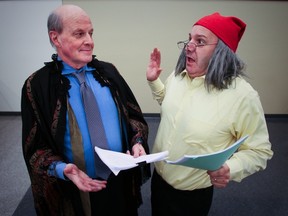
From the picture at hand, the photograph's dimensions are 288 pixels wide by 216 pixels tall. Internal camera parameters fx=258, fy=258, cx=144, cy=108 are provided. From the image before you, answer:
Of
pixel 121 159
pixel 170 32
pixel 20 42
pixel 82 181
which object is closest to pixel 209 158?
pixel 121 159

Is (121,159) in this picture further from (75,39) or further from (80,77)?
(75,39)

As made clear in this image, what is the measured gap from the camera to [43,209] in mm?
1237

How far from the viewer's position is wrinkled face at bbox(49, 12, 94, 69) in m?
1.02

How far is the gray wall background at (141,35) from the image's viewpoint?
3143mm

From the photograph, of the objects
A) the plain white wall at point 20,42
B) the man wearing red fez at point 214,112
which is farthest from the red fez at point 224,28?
the plain white wall at point 20,42

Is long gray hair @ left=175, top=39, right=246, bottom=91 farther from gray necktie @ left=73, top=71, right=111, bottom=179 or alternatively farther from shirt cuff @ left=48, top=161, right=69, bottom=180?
shirt cuff @ left=48, top=161, right=69, bottom=180

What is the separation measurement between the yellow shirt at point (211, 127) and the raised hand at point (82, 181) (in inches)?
14.3

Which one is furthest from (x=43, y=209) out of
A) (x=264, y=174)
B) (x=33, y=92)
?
(x=264, y=174)

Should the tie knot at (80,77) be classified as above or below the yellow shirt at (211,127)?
above

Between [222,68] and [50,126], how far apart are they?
0.75 meters

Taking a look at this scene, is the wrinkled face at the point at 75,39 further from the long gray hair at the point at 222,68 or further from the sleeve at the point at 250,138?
the sleeve at the point at 250,138

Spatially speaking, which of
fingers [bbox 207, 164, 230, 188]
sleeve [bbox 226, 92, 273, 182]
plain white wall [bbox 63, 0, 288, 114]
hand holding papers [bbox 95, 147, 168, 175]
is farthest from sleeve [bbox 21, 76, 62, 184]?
plain white wall [bbox 63, 0, 288, 114]

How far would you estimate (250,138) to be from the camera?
1055 millimetres

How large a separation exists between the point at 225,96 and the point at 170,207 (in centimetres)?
67
